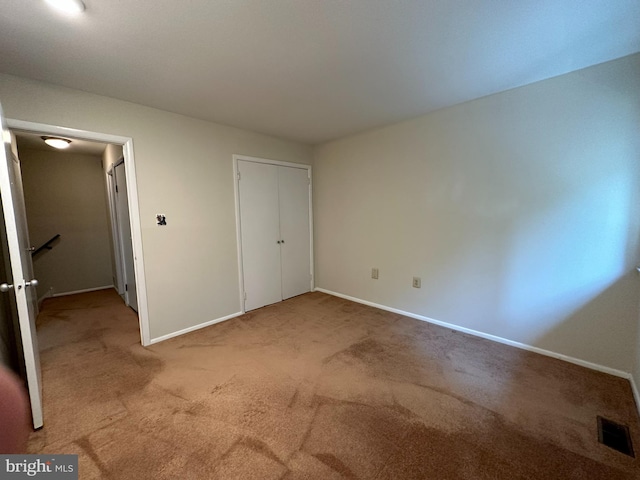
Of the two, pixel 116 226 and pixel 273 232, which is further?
pixel 116 226

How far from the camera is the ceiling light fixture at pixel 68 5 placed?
1.28 metres

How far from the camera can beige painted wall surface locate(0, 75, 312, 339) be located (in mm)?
2205

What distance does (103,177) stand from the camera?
4770 millimetres

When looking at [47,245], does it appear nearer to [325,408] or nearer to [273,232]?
[273,232]

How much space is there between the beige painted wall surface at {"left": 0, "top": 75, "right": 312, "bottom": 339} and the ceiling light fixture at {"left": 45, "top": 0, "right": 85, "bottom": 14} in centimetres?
111

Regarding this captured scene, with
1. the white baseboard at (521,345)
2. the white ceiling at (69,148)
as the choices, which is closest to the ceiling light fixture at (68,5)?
the white ceiling at (69,148)

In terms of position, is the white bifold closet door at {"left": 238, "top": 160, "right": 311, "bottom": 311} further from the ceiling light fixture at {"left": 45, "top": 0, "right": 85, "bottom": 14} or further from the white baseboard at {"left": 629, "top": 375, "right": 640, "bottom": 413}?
the white baseboard at {"left": 629, "top": 375, "right": 640, "bottom": 413}

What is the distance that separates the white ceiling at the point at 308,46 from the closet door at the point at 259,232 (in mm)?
1087

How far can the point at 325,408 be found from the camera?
69.1 inches

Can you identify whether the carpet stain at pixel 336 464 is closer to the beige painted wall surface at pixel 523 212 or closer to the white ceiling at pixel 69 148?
the beige painted wall surface at pixel 523 212

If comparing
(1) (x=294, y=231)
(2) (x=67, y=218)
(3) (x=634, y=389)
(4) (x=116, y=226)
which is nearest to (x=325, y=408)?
(3) (x=634, y=389)

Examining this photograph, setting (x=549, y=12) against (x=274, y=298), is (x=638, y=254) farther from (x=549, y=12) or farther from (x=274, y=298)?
(x=274, y=298)

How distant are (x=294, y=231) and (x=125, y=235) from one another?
2.34 m

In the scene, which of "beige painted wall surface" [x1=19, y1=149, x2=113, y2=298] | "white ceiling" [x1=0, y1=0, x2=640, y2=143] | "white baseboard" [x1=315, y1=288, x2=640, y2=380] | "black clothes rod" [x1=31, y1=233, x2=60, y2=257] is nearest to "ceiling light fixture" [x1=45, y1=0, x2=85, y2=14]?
"white ceiling" [x1=0, y1=0, x2=640, y2=143]
